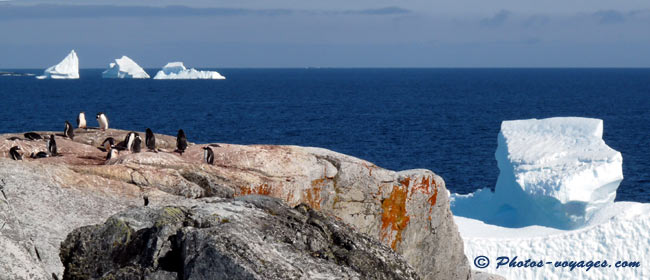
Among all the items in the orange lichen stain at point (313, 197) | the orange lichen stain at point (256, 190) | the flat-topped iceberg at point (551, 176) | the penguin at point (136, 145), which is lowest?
the flat-topped iceberg at point (551, 176)

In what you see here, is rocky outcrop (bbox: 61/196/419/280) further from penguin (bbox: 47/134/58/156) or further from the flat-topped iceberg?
the flat-topped iceberg

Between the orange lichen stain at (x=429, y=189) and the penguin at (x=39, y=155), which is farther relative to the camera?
the orange lichen stain at (x=429, y=189)

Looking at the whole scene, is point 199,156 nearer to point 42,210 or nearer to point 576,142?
point 42,210

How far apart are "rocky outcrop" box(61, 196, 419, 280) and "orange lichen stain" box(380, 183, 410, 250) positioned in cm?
422

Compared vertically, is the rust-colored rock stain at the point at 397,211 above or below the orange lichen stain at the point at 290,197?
below

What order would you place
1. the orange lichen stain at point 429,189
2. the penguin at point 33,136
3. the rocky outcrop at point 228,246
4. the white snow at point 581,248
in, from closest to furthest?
the rocky outcrop at point 228,246 → the orange lichen stain at point 429,189 → the penguin at point 33,136 → the white snow at point 581,248

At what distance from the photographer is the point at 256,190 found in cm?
1148

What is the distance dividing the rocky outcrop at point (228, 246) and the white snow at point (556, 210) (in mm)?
18248

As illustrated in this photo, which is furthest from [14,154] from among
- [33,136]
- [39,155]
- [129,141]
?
[129,141]

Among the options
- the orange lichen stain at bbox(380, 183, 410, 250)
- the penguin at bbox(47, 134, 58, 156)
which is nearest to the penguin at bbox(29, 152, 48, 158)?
the penguin at bbox(47, 134, 58, 156)

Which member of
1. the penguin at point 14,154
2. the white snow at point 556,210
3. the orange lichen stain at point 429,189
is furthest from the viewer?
the white snow at point 556,210

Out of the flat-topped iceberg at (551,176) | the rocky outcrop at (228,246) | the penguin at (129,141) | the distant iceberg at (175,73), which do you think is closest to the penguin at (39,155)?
the penguin at (129,141)

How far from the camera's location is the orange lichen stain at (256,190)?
11273 millimetres

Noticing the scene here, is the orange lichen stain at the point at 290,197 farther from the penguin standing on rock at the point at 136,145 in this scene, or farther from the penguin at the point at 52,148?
the penguin at the point at 52,148
